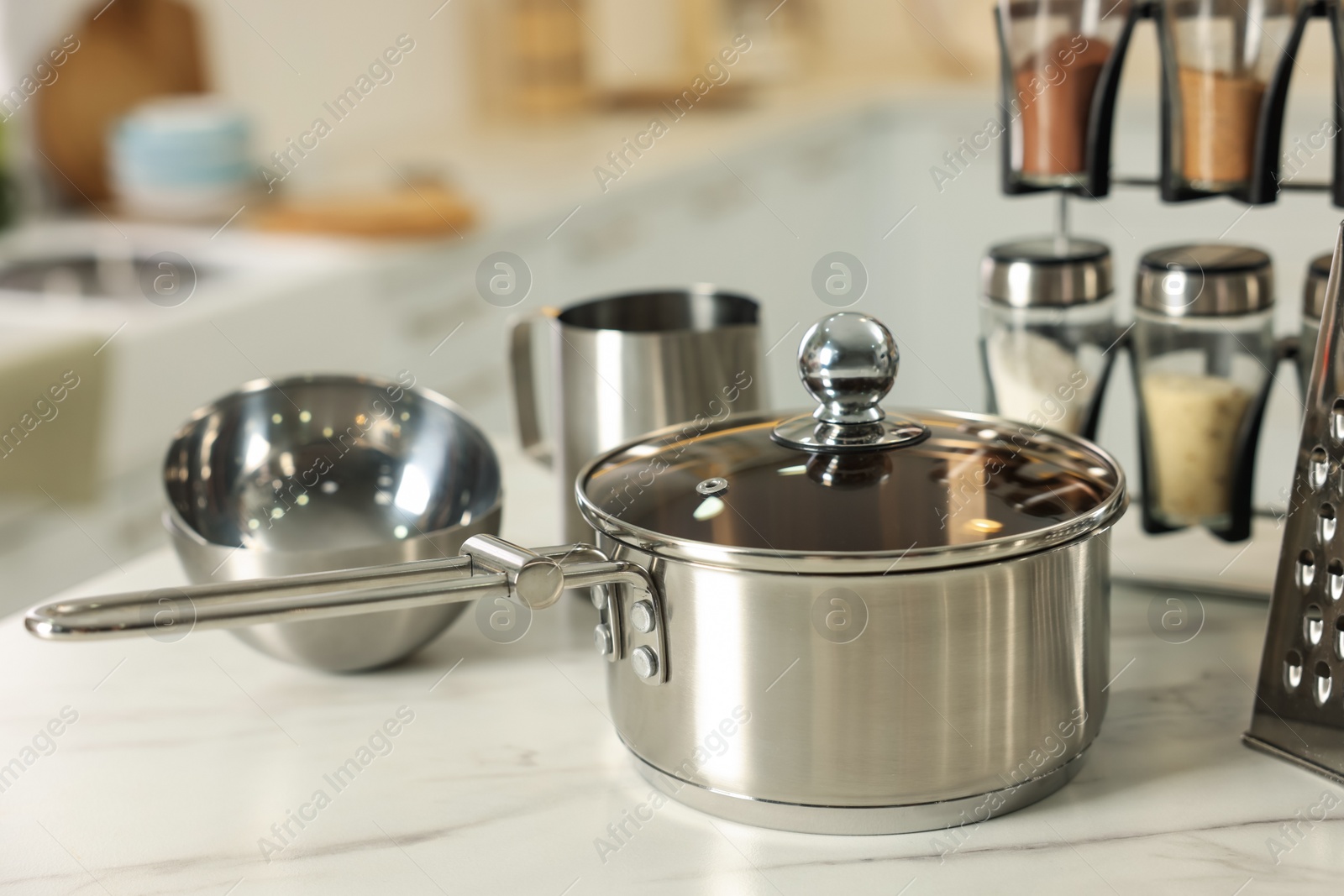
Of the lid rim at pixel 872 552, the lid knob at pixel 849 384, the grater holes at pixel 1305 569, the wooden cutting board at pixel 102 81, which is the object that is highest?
the wooden cutting board at pixel 102 81

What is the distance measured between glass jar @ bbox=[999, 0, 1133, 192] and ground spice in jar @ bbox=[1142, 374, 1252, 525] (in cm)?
17

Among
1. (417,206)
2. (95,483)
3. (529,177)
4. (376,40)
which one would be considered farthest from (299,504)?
(376,40)

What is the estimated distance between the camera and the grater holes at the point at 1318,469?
58cm

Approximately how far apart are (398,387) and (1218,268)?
0.49m

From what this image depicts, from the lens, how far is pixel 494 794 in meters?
0.60

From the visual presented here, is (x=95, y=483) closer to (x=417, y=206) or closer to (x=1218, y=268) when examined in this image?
(x=417, y=206)

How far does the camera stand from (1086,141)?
2.79 feet

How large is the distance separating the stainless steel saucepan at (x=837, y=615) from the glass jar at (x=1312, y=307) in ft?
0.66

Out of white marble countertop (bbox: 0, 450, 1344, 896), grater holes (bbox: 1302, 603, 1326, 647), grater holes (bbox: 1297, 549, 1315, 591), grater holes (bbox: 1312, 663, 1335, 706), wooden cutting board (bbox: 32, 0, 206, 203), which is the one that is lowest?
white marble countertop (bbox: 0, 450, 1344, 896)

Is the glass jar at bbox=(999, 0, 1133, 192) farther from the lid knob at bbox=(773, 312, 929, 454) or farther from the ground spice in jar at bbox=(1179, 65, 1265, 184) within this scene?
the lid knob at bbox=(773, 312, 929, 454)

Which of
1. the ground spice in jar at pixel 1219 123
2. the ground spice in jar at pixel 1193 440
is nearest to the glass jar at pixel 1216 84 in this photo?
the ground spice in jar at pixel 1219 123

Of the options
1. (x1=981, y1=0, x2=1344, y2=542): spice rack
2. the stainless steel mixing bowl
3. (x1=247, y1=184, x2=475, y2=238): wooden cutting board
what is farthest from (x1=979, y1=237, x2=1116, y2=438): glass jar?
(x1=247, y1=184, x2=475, y2=238): wooden cutting board

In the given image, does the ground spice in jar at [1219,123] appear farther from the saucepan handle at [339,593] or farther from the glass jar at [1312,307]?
the saucepan handle at [339,593]

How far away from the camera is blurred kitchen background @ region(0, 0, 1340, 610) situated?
1.63m
